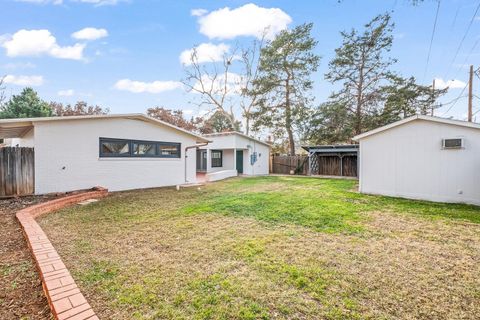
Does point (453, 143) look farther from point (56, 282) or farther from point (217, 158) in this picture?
point (217, 158)

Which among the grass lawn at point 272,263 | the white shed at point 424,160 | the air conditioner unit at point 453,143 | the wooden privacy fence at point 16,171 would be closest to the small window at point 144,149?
the wooden privacy fence at point 16,171

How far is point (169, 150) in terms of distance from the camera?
11977mm

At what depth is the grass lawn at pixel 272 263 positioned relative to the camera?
2354 mm

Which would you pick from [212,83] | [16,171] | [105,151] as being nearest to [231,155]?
[105,151]

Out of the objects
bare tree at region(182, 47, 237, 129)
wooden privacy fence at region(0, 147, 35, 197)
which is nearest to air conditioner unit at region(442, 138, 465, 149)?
wooden privacy fence at region(0, 147, 35, 197)

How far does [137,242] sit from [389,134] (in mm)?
9231

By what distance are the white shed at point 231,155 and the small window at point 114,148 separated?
26.0 feet

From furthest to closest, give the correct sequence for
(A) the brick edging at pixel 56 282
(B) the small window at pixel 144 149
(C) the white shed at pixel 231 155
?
(C) the white shed at pixel 231 155 < (B) the small window at pixel 144 149 < (A) the brick edging at pixel 56 282

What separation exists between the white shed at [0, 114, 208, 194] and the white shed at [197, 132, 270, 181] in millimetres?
5169

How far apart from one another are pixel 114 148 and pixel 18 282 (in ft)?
25.9

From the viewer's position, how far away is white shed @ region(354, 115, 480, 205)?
7.57 metres

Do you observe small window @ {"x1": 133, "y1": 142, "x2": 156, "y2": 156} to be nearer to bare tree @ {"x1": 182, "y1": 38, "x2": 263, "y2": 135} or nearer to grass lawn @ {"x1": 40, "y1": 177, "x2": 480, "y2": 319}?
grass lawn @ {"x1": 40, "y1": 177, "x2": 480, "y2": 319}

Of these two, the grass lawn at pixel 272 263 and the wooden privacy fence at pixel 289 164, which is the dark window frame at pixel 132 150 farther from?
the wooden privacy fence at pixel 289 164

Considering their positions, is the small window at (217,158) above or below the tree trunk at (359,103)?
below
